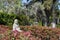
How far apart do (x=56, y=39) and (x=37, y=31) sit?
1157 mm

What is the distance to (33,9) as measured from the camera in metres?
27.4

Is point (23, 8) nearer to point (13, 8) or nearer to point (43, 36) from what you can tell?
point (13, 8)

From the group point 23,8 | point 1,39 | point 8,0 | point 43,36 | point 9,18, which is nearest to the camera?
point 1,39

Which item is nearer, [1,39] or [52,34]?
[1,39]

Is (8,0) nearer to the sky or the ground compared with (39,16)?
nearer to the sky

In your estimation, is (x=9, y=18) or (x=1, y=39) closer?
(x=1, y=39)

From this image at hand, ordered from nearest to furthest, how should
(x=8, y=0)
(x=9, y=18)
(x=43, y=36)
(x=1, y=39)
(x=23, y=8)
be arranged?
(x=1, y=39), (x=43, y=36), (x=9, y=18), (x=8, y=0), (x=23, y=8)

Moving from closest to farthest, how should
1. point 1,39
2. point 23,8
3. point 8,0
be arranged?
1. point 1,39
2. point 8,0
3. point 23,8

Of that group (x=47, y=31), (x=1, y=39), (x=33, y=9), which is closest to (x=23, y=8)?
(x=33, y=9)

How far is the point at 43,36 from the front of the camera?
37.5 ft

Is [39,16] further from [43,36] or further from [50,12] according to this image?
[43,36]

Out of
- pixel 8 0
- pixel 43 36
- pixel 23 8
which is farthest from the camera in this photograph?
pixel 23 8

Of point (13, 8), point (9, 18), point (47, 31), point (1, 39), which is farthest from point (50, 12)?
point (1, 39)

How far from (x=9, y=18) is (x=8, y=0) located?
702 cm
